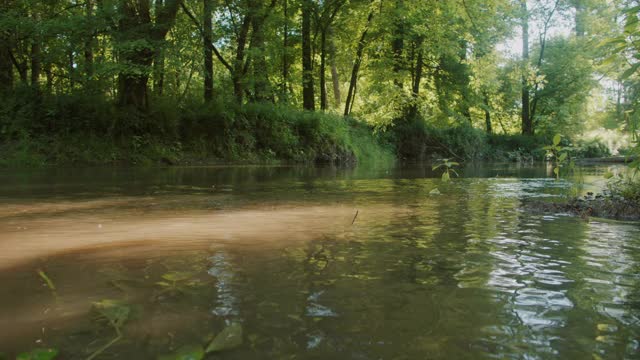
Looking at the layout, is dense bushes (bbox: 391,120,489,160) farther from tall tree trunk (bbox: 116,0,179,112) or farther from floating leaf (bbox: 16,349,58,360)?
floating leaf (bbox: 16,349,58,360)

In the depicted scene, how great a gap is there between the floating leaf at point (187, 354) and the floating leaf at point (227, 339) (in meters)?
0.08

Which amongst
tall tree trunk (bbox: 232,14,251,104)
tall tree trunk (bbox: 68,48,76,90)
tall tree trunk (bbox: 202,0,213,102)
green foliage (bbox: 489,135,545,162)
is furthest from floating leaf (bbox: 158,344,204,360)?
green foliage (bbox: 489,135,545,162)

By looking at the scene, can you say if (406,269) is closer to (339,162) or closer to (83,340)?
(83,340)

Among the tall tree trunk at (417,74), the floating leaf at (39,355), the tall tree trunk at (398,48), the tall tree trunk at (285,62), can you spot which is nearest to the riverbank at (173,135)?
the tall tree trunk at (285,62)

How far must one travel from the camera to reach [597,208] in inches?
272

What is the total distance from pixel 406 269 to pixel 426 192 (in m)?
6.29

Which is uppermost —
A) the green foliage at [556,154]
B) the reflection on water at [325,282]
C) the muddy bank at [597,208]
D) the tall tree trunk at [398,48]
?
the tall tree trunk at [398,48]

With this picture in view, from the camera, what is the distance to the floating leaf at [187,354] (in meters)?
1.96

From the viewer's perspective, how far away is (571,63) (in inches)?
1378

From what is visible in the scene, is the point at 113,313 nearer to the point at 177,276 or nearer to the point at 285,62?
the point at 177,276

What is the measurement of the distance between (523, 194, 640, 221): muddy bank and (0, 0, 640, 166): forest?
1149 mm

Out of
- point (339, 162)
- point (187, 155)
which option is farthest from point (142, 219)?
point (339, 162)

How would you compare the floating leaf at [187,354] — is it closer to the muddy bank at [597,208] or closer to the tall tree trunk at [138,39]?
the muddy bank at [597,208]

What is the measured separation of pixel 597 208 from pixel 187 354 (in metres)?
6.44
